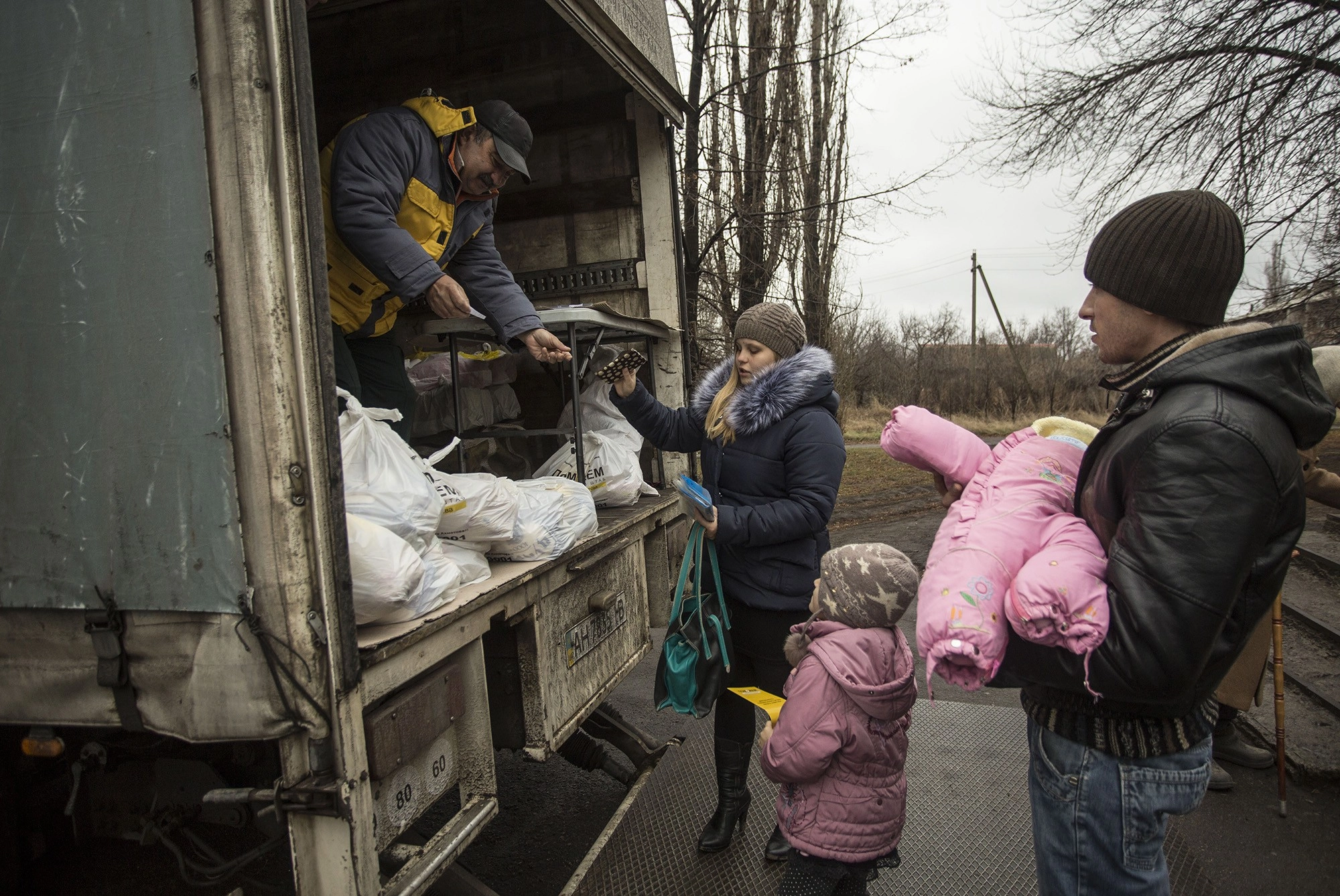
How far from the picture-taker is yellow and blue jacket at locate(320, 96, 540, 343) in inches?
92.4

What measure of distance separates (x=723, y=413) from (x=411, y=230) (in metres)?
1.22

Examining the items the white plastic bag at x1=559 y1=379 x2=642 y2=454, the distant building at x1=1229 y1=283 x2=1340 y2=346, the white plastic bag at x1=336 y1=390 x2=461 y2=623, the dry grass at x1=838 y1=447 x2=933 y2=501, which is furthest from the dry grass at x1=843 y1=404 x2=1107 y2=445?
the white plastic bag at x1=336 y1=390 x2=461 y2=623

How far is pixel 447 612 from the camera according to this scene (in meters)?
1.85

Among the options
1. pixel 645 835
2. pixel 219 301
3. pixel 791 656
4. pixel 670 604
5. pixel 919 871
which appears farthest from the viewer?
pixel 670 604

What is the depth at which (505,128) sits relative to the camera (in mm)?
2660

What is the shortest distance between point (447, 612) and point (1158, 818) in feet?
4.87

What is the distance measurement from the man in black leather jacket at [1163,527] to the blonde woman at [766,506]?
3.38ft

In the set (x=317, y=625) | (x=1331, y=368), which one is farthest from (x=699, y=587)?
(x=1331, y=368)

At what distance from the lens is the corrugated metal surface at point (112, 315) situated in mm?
1358

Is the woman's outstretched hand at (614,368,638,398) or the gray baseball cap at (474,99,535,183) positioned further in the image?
the woman's outstretched hand at (614,368,638,398)

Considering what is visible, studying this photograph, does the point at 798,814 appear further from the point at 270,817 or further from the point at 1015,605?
the point at 270,817

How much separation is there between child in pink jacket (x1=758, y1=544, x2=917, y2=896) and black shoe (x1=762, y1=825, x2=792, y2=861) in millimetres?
484

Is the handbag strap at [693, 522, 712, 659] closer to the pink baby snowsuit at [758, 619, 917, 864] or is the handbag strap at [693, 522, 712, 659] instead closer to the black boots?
the black boots

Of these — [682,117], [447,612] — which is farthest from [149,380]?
[682,117]
